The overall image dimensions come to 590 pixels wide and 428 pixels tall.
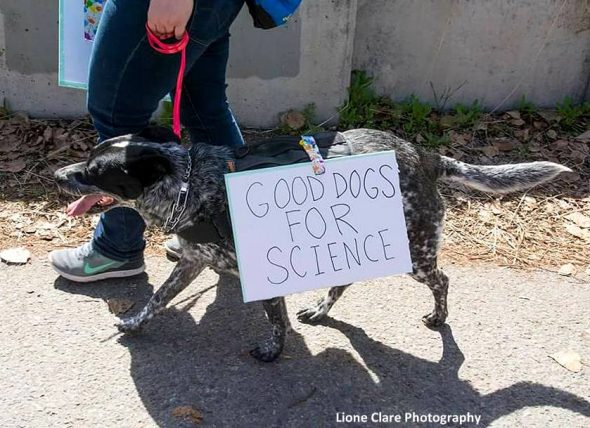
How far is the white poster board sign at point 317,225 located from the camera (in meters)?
2.66

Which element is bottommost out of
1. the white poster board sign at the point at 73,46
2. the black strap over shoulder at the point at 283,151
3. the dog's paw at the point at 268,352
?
the dog's paw at the point at 268,352

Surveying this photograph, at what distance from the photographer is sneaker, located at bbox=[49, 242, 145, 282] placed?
3365 millimetres

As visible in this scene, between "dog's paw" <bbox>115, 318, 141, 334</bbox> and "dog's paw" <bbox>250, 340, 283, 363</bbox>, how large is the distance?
1.87 feet

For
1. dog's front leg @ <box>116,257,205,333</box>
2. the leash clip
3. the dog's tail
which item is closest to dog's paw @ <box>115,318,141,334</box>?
dog's front leg @ <box>116,257,205,333</box>

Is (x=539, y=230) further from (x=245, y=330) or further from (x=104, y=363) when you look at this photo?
(x=104, y=363)

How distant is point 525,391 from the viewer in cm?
297

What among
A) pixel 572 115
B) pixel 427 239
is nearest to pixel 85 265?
pixel 427 239

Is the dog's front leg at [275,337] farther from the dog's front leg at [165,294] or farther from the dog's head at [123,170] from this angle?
the dog's head at [123,170]

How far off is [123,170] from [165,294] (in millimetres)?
682

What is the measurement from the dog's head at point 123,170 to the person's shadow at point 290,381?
73cm

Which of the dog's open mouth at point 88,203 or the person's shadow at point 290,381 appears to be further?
the dog's open mouth at point 88,203

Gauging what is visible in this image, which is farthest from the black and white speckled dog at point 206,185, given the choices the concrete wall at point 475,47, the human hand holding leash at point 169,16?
the concrete wall at point 475,47

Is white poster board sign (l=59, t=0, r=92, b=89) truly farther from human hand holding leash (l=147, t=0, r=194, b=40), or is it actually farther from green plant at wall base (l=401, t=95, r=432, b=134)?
green plant at wall base (l=401, t=95, r=432, b=134)

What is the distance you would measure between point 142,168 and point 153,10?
68cm
